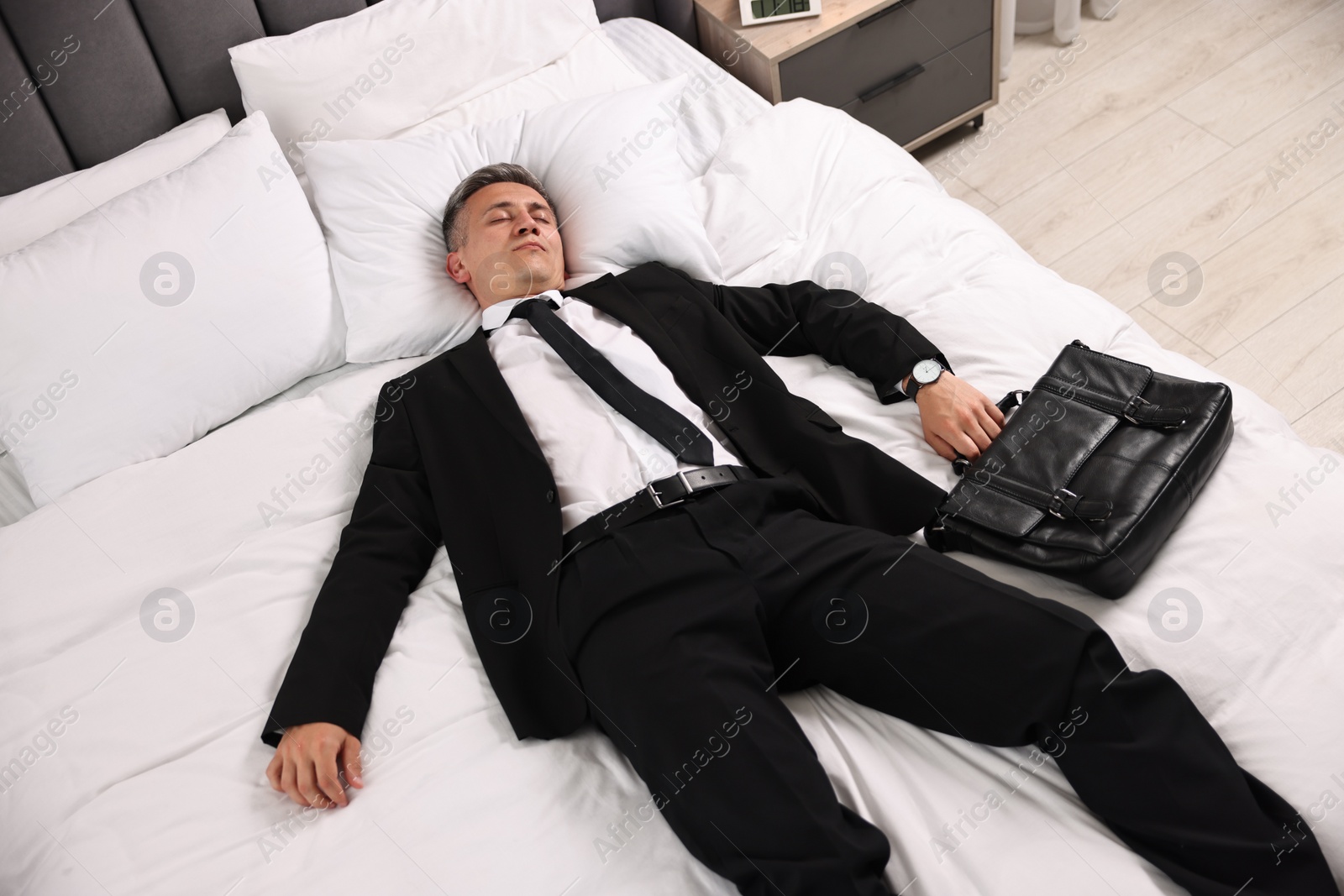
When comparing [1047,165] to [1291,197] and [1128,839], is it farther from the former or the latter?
[1128,839]

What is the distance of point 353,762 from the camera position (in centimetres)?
130

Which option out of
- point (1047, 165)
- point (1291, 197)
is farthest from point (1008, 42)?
point (1291, 197)

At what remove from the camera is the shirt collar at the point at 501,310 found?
1.72 meters

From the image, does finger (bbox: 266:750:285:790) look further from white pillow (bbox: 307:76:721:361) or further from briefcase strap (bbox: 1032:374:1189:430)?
briefcase strap (bbox: 1032:374:1189:430)

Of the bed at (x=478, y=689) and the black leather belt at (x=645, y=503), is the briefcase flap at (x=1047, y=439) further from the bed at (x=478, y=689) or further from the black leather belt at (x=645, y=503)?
the black leather belt at (x=645, y=503)

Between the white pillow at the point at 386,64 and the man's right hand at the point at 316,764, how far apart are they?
1286mm

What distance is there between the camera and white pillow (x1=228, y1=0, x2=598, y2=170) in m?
2.09

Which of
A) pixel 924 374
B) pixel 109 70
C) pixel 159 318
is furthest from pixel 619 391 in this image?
pixel 109 70

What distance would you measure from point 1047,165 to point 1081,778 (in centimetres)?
202

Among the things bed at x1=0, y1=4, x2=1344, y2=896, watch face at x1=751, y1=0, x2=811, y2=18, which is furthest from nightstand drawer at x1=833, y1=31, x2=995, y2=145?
bed at x1=0, y1=4, x2=1344, y2=896

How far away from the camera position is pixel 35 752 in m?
1.37

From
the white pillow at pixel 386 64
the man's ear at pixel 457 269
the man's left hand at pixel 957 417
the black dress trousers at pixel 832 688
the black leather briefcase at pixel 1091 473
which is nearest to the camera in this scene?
the black dress trousers at pixel 832 688

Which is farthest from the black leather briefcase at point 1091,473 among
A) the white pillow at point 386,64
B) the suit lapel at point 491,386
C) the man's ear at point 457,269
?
the white pillow at point 386,64

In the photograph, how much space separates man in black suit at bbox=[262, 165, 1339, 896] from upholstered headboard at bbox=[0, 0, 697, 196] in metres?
0.77
